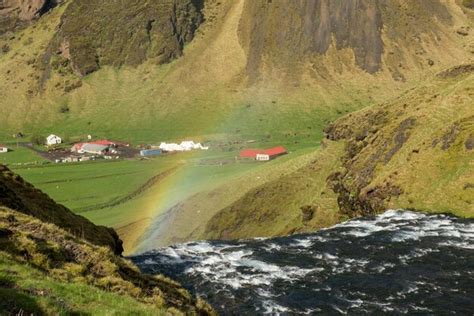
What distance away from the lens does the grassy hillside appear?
1936 cm

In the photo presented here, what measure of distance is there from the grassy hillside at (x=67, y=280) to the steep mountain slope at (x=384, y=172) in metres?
48.7

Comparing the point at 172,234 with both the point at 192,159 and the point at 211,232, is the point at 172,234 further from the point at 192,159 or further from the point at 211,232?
the point at 192,159

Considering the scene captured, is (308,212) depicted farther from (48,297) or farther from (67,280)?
(48,297)

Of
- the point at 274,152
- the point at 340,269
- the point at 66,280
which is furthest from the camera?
the point at 274,152

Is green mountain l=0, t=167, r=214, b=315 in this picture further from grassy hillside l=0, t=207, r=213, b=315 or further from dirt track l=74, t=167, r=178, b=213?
dirt track l=74, t=167, r=178, b=213

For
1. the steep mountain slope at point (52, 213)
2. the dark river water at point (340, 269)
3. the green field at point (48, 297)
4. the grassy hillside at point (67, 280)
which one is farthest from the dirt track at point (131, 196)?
the green field at point (48, 297)

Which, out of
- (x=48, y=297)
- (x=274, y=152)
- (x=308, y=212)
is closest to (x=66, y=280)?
(x=48, y=297)

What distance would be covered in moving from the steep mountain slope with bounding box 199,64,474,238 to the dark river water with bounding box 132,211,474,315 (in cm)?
1029

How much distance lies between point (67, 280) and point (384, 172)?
65.3 meters

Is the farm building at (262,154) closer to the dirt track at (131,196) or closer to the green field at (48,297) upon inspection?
the dirt track at (131,196)

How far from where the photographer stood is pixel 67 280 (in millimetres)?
24688

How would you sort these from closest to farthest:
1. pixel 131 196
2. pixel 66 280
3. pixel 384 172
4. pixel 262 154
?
pixel 66 280 < pixel 384 172 < pixel 131 196 < pixel 262 154

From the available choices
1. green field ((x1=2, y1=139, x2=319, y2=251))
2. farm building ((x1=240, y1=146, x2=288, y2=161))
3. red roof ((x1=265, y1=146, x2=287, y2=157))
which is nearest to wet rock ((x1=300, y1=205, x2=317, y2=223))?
green field ((x1=2, y1=139, x2=319, y2=251))

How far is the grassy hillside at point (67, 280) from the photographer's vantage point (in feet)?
63.5
